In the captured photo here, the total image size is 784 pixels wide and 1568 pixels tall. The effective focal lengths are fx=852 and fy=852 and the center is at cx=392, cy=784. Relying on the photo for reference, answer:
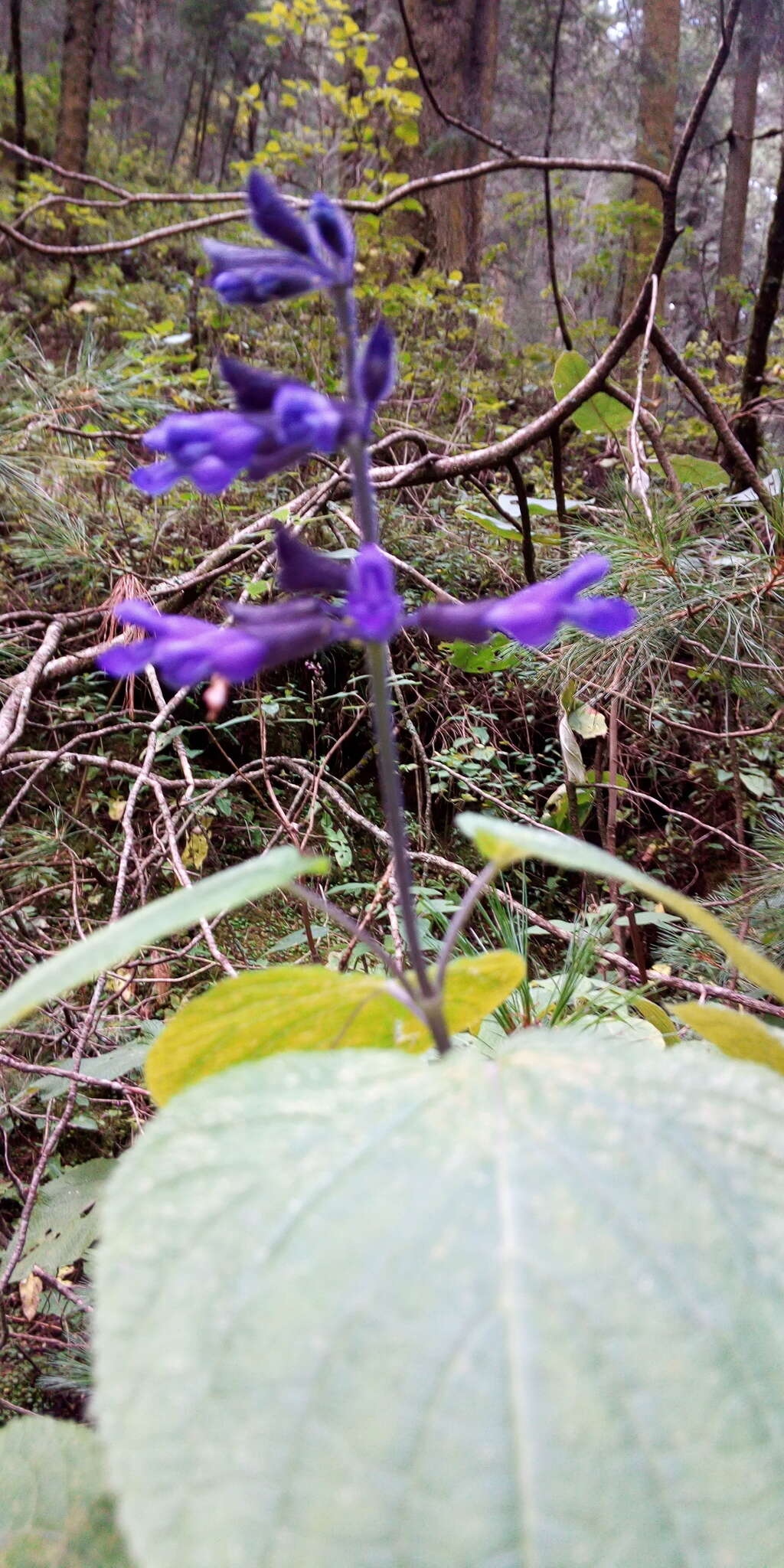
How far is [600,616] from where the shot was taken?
57cm

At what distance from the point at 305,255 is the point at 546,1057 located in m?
0.58

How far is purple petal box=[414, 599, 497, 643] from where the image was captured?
587mm

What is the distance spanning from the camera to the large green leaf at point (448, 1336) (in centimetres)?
31

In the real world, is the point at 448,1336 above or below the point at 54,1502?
above

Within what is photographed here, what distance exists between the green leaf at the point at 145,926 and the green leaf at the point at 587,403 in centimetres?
222

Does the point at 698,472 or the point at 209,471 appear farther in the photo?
the point at 698,472

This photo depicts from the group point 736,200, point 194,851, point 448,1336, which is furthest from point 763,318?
point 736,200

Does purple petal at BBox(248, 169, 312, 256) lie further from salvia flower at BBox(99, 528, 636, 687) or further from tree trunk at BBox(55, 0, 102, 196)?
tree trunk at BBox(55, 0, 102, 196)

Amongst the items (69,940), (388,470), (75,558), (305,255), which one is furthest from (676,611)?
(75,558)

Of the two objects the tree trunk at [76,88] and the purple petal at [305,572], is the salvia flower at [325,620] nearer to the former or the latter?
the purple petal at [305,572]

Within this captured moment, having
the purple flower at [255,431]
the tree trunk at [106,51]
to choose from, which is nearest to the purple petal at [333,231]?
the purple flower at [255,431]

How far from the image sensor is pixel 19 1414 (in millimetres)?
1382

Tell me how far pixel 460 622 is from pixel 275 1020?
0.98 ft

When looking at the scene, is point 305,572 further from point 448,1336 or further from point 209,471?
point 448,1336
